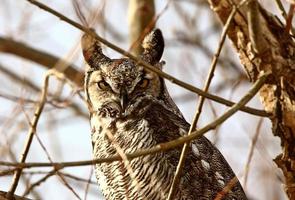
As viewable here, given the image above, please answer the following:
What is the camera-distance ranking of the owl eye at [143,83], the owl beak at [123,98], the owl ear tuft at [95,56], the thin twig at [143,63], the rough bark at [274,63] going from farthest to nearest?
the owl ear tuft at [95,56] → the owl eye at [143,83] → the owl beak at [123,98] → the rough bark at [274,63] → the thin twig at [143,63]

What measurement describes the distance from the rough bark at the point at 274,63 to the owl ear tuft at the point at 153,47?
1333 mm

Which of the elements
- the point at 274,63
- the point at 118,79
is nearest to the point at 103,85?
the point at 118,79

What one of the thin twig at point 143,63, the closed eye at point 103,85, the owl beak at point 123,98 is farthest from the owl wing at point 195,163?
the thin twig at point 143,63

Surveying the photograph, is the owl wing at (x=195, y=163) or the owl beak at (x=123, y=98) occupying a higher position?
the owl beak at (x=123, y=98)

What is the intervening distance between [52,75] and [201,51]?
11.3ft

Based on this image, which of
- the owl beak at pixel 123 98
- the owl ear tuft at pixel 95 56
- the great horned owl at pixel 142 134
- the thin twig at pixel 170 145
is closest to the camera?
the thin twig at pixel 170 145

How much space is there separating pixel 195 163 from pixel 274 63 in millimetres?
1115

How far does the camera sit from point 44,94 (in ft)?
10.4

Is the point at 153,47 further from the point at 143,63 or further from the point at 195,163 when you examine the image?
the point at 143,63

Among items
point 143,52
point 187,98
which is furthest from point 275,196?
point 143,52

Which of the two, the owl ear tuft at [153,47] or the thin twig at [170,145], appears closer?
the thin twig at [170,145]

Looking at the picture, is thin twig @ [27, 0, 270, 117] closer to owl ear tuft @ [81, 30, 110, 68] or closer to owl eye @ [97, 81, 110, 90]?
owl eye @ [97, 81, 110, 90]

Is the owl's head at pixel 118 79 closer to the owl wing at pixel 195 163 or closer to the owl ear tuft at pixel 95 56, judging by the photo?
the owl ear tuft at pixel 95 56

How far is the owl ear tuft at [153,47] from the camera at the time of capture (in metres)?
4.28
